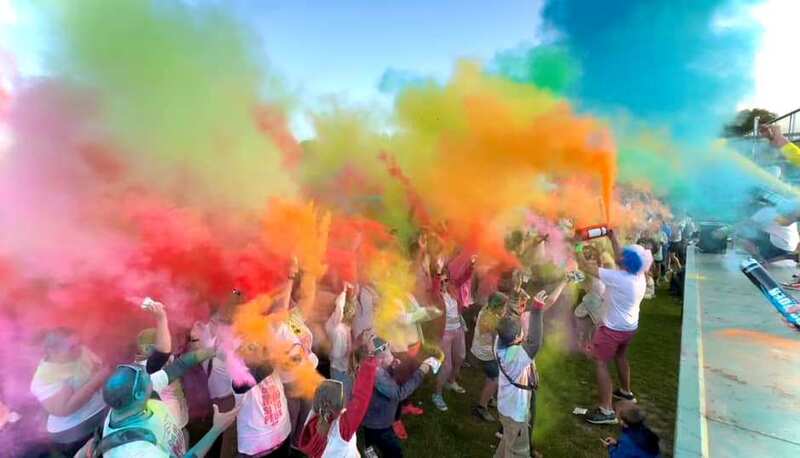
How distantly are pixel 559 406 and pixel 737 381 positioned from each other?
68.2 inches

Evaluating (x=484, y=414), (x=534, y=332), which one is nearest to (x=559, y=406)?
(x=484, y=414)

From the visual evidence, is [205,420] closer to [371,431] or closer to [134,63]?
[371,431]

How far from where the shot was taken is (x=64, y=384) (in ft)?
9.30

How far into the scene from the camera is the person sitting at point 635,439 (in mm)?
2939

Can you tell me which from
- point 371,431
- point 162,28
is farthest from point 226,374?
point 162,28

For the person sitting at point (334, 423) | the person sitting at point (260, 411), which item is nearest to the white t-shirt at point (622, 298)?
the person sitting at point (334, 423)

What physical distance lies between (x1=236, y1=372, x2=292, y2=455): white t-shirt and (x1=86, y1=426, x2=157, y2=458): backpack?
40.0 inches

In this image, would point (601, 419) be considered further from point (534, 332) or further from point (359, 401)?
point (359, 401)

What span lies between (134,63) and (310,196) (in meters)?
2.51

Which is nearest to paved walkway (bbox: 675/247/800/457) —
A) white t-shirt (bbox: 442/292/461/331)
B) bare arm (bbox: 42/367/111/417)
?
white t-shirt (bbox: 442/292/461/331)

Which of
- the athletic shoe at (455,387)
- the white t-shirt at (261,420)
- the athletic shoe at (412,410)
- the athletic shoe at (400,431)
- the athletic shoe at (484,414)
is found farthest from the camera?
the athletic shoe at (455,387)

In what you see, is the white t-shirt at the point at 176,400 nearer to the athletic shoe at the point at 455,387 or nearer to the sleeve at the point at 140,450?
the sleeve at the point at 140,450

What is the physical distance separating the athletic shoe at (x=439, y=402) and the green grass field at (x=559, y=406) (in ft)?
0.21

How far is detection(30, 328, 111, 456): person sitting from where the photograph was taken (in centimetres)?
280
